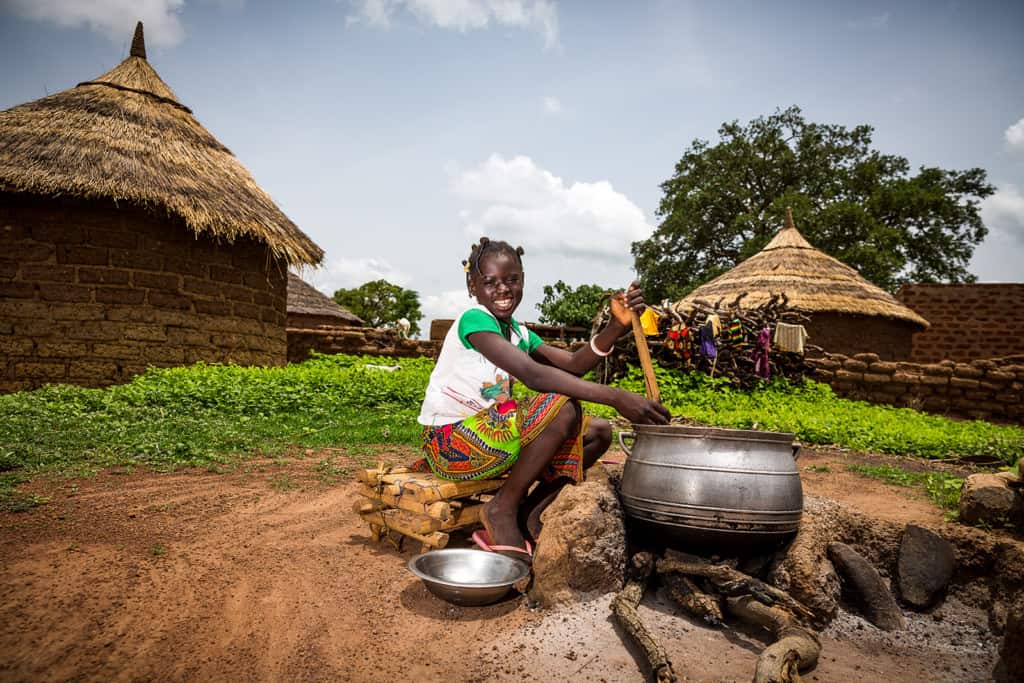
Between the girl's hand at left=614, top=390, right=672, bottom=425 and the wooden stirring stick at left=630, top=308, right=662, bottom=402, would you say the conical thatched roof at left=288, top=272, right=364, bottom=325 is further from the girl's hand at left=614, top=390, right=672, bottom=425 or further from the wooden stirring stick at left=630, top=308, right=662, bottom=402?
the girl's hand at left=614, top=390, right=672, bottom=425

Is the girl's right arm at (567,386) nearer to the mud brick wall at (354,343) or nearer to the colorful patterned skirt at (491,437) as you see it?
the colorful patterned skirt at (491,437)

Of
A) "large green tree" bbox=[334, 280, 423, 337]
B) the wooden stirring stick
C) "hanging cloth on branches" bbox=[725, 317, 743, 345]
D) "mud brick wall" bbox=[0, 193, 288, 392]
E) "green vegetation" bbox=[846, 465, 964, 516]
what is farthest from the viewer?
"large green tree" bbox=[334, 280, 423, 337]

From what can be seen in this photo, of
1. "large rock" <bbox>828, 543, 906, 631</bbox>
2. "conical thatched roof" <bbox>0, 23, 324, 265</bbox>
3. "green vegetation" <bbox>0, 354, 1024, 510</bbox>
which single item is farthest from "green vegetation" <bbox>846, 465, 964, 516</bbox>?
"conical thatched roof" <bbox>0, 23, 324, 265</bbox>

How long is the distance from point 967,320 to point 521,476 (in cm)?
1709

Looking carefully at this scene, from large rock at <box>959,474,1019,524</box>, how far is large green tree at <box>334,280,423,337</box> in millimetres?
33805

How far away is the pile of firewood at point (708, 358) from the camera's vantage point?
9.83m

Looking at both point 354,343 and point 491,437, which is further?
point 354,343

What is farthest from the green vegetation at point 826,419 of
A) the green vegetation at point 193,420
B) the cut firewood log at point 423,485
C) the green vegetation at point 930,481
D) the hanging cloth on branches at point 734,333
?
the green vegetation at point 193,420

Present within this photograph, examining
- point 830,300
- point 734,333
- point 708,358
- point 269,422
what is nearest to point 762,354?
point 734,333

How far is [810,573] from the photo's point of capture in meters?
2.45

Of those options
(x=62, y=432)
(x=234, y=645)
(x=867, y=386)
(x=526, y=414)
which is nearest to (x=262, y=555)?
(x=234, y=645)

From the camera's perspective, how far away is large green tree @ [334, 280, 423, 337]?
3653 cm

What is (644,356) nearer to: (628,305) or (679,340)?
(628,305)

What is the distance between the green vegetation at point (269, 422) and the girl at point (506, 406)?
1813 mm
